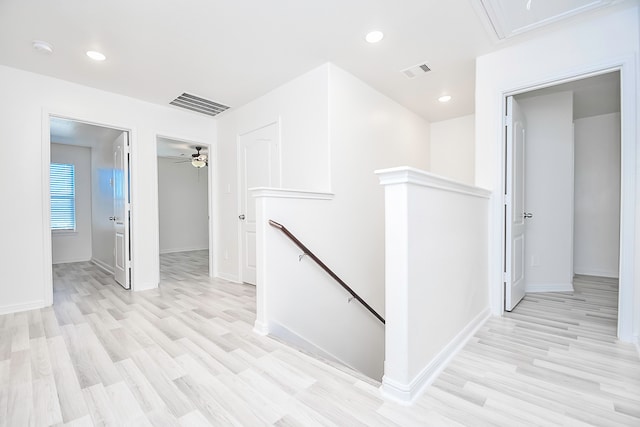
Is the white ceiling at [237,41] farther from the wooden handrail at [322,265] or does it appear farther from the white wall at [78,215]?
the white wall at [78,215]

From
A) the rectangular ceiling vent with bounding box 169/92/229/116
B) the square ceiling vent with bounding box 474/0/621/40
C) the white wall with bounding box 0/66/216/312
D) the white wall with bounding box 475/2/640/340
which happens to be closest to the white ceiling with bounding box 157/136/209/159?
the rectangular ceiling vent with bounding box 169/92/229/116

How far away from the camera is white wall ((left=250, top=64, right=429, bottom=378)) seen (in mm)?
2564

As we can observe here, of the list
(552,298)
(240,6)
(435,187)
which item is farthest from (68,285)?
(552,298)

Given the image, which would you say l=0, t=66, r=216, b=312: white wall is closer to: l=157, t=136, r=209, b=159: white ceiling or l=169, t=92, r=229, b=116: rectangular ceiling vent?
l=169, t=92, r=229, b=116: rectangular ceiling vent

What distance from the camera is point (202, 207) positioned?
8352 mm

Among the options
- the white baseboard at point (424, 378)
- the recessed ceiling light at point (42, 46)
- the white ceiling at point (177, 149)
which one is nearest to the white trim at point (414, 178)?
the white baseboard at point (424, 378)

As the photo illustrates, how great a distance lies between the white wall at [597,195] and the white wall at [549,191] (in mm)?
1459

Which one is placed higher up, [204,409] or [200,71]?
[200,71]

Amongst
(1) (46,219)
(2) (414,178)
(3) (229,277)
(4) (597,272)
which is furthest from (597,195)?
(1) (46,219)

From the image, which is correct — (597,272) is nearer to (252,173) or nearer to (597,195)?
(597,195)

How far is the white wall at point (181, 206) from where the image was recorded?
25.0ft

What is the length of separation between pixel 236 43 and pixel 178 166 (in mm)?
5943

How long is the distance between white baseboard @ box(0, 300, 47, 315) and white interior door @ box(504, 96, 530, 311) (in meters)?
4.89

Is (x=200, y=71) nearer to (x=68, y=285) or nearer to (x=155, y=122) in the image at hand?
(x=155, y=122)
